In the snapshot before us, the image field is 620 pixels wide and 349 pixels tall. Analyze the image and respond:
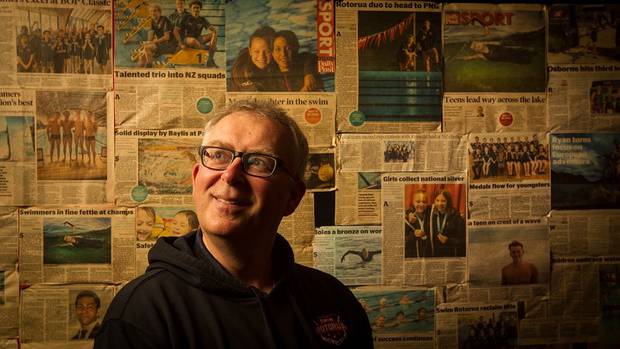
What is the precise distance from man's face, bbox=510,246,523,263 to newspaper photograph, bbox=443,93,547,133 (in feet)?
1.19

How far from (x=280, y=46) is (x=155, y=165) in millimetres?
495

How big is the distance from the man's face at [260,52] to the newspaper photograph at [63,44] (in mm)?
398

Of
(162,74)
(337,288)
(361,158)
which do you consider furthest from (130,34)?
(337,288)

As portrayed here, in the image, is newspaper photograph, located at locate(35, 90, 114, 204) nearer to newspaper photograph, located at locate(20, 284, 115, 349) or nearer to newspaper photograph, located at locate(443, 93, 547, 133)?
newspaper photograph, located at locate(20, 284, 115, 349)

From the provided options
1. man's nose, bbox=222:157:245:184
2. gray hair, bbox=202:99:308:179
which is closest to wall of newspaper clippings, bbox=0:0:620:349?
gray hair, bbox=202:99:308:179

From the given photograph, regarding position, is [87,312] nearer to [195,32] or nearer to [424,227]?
[195,32]

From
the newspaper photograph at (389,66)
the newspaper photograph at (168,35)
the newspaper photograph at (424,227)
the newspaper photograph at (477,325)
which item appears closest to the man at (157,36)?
the newspaper photograph at (168,35)

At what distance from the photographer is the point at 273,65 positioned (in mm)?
1352

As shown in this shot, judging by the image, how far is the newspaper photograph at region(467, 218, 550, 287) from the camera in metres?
1.42

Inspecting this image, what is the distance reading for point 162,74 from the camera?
1.33 m

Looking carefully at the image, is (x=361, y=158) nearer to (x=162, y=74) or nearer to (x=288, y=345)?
(x=162, y=74)

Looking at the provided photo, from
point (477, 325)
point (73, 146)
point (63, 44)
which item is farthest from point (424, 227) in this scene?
point (63, 44)

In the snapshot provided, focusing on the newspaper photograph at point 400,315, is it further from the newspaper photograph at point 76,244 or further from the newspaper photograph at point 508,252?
the newspaper photograph at point 76,244

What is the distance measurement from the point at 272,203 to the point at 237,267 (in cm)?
13
